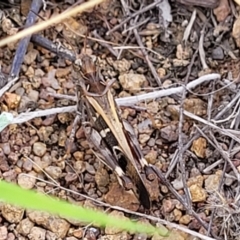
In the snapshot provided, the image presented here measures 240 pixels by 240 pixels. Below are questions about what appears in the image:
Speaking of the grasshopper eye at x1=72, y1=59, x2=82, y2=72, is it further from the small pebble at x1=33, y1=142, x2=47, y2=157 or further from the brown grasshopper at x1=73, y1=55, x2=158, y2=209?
the small pebble at x1=33, y1=142, x2=47, y2=157

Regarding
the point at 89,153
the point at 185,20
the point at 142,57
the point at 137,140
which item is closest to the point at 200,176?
the point at 137,140

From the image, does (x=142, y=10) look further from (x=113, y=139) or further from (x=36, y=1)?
(x=113, y=139)

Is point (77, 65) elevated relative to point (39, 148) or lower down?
elevated

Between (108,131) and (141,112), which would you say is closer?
(108,131)

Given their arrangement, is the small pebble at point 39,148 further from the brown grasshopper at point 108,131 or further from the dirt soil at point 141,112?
the brown grasshopper at point 108,131

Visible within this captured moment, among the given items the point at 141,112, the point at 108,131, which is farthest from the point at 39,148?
the point at 141,112

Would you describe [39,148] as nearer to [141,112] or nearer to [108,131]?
[108,131]

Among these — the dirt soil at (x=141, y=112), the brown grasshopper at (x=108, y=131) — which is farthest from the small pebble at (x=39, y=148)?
the brown grasshopper at (x=108, y=131)

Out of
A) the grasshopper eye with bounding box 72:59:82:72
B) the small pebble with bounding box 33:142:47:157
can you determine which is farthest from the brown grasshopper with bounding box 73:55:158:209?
the small pebble with bounding box 33:142:47:157
